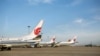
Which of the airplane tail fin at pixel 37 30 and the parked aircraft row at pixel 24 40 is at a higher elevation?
the airplane tail fin at pixel 37 30

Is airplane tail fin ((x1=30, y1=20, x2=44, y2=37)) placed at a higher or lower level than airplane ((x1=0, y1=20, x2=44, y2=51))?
higher

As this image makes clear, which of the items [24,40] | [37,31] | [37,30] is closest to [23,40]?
[24,40]

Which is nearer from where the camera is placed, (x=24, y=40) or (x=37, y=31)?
(x=24, y=40)

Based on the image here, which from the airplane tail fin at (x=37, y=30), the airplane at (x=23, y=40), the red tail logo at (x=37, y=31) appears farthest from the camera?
the red tail logo at (x=37, y=31)

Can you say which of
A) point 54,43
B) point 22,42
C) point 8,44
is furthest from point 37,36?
point 54,43

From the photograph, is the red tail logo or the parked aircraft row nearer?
the parked aircraft row

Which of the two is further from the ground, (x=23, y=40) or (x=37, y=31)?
(x=37, y=31)

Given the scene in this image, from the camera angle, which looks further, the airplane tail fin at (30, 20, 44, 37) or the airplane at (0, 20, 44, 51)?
the airplane tail fin at (30, 20, 44, 37)

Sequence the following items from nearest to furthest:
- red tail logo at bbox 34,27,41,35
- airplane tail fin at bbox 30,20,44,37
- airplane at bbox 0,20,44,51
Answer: airplane at bbox 0,20,44,51 → airplane tail fin at bbox 30,20,44,37 → red tail logo at bbox 34,27,41,35

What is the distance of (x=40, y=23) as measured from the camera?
58.2 meters

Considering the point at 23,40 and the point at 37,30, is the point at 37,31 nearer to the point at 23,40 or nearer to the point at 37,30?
the point at 37,30

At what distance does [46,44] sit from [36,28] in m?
57.0

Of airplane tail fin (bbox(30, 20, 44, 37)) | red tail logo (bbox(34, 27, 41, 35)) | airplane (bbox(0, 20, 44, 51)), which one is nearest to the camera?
Answer: airplane (bbox(0, 20, 44, 51))

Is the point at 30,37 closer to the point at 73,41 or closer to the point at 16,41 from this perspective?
the point at 16,41
